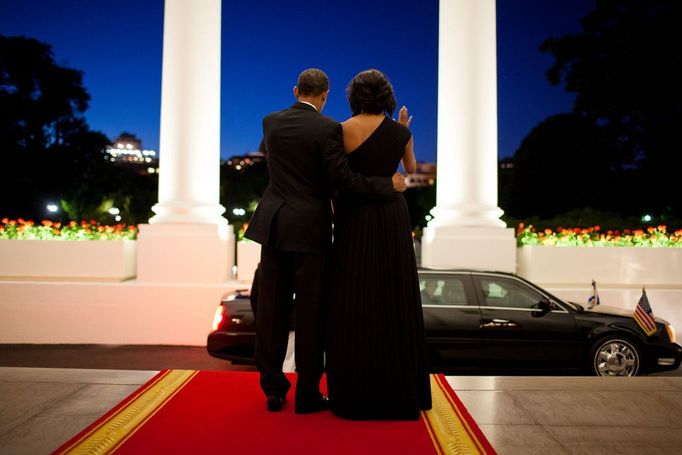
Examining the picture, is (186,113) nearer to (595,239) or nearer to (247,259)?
(247,259)

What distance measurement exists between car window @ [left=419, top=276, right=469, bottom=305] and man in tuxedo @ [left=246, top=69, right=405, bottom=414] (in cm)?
493

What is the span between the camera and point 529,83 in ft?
180

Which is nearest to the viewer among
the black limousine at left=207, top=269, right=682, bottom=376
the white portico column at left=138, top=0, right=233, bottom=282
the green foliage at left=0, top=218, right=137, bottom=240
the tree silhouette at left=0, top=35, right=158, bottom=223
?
the black limousine at left=207, top=269, right=682, bottom=376

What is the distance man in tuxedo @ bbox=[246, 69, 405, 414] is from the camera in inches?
172

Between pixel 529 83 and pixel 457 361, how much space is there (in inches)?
1970

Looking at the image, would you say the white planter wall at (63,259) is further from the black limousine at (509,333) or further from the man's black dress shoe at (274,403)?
the man's black dress shoe at (274,403)

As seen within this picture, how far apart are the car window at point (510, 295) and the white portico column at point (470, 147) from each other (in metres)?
2.68

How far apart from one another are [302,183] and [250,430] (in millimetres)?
1673

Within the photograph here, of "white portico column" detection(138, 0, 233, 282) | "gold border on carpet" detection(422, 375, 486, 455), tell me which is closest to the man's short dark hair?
"gold border on carpet" detection(422, 375, 486, 455)

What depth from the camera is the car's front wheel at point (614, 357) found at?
360 inches

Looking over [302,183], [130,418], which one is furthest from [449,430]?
[130,418]

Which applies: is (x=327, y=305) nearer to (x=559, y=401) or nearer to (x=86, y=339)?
(x=559, y=401)

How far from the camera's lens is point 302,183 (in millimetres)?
4449

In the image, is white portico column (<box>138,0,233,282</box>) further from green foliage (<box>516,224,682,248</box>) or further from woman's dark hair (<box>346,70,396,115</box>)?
woman's dark hair (<box>346,70,396,115</box>)
